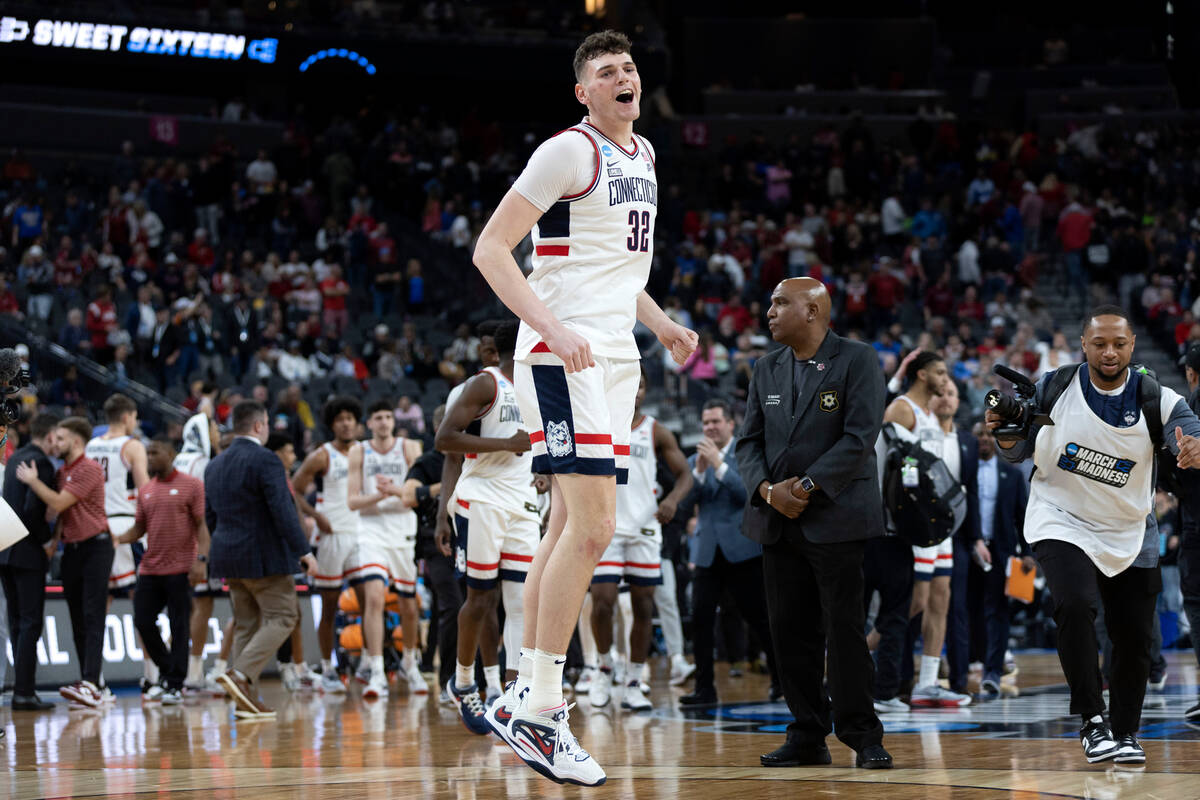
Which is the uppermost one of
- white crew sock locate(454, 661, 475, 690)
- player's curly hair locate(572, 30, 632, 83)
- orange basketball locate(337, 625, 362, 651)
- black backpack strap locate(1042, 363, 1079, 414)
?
player's curly hair locate(572, 30, 632, 83)

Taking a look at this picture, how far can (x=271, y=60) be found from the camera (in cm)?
3131

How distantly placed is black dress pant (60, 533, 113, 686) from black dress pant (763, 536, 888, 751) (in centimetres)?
638

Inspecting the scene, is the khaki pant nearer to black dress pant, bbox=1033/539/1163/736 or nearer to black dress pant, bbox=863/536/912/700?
black dress pant, bbox=863/536/912/700

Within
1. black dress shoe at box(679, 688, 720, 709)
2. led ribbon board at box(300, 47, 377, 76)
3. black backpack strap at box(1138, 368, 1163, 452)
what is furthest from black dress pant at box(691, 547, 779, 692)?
led ribbon board at box(300, 47, 377, 76)

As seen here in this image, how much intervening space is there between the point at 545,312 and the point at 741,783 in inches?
79.8

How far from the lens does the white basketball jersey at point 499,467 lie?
8336 millimetres

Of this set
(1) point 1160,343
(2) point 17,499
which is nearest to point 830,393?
(2) point 17,499

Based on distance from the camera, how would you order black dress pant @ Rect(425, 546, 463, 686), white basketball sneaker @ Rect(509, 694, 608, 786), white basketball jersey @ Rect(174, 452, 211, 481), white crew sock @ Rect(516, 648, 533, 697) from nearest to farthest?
white basketball sneaker @ Rect(509, 694, 608, 786), white crew sock @ Rect(516, 648, 533, 697), black dress pant @ Rect(425, 546, 463, 686), white basketball jersey @ Rect(174, 452, 211, 481)

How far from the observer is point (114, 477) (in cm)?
1255

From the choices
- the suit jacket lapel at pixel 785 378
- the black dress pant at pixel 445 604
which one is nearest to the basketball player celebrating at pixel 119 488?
the black dress pant at pixel 445 604

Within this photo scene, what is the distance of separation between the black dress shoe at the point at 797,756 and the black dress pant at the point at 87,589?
Result: 253 inches

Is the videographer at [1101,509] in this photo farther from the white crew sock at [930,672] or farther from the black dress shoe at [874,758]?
the white crew sock at [930,672]

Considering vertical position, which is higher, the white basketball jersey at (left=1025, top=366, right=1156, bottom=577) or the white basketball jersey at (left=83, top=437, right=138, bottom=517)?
the white basketball jersey at (left=83, top=437, right=138, bottom=517)

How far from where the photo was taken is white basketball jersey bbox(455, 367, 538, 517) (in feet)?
27.3
